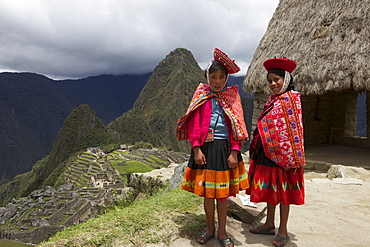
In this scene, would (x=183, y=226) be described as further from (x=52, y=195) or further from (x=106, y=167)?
(x=106, y=167)

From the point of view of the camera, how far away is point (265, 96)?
677 cm

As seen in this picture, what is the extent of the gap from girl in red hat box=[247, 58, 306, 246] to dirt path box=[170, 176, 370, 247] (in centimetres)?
29

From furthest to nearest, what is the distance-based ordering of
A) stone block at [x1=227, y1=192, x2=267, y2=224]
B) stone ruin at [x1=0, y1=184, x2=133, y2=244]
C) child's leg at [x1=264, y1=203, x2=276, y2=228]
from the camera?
stone ruin at [x1=0, y1=184, x2=133, y2=244]
stone block at [x1=227, y1=192, x2=267, y2=224]
child's leg at [x1=264, y1=203, x2=276, y2=228]

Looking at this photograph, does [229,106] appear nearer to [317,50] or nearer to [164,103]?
[317,50]

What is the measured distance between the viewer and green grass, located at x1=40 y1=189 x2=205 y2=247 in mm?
2115

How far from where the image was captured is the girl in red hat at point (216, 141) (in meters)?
2.07

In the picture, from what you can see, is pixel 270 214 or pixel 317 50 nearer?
pixel 270 214

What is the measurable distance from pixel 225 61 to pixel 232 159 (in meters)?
0.74

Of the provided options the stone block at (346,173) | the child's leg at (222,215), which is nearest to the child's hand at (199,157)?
the child's leg at (222,215)

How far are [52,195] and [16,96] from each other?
123m

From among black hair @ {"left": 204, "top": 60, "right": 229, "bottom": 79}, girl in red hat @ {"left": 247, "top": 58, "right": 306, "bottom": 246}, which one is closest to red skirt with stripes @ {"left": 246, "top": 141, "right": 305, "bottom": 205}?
girl in red hat @ {"left": 247, "top": 58, "right": 306, "bottom": 246}

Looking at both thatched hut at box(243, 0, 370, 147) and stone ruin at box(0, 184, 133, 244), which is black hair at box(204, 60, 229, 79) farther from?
stone ruin at box(0, 184, 133, 244)

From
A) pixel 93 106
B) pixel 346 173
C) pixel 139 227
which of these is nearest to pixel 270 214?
pixel 139 227

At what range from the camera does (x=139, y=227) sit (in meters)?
2.33
